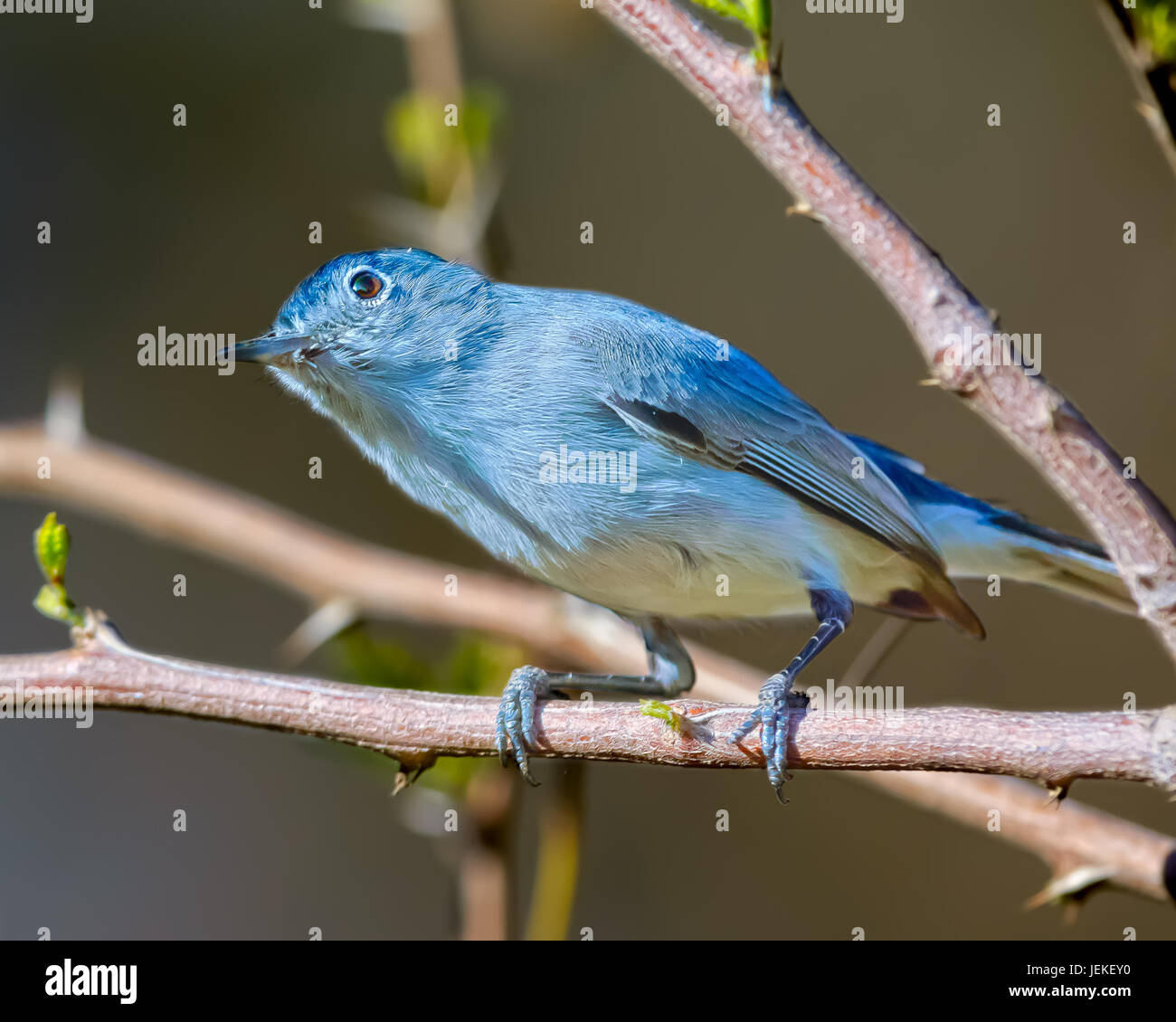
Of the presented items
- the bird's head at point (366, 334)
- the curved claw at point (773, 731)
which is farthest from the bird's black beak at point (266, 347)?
the curved claw at point (773, 731)

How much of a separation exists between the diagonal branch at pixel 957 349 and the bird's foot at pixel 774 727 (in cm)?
56

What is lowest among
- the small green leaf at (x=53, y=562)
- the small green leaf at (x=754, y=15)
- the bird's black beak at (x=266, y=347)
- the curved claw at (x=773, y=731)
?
the curved claw at (x=773, y=731)

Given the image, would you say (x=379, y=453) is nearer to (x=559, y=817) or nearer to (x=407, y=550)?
(x=559, y=817)

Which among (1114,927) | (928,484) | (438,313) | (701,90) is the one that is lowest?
(1114,927)

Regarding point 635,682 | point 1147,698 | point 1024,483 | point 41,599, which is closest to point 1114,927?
point 1147,698

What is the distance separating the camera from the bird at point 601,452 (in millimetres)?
1908

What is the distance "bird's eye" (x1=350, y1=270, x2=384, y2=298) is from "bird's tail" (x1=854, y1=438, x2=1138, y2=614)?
1043mm

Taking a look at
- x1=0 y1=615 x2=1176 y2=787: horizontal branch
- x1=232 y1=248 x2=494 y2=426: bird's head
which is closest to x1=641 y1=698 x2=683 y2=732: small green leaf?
x1=0 y1=615 x2=1176 y2=787: horizontal branch

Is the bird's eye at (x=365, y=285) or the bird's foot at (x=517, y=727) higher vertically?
the bird's eye at (x=365, y=285)

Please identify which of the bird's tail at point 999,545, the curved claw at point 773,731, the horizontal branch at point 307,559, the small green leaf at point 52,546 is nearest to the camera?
the curved claw at point 773,731

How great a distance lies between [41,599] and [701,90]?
4.60 ft

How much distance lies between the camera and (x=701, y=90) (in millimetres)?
1722

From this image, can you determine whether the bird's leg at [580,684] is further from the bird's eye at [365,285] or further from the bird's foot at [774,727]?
the bird's eye at [365,285]

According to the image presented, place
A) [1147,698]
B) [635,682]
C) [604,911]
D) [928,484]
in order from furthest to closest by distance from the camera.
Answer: [604,911] → [1147,698] → [928,484] → [635,682]
